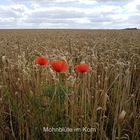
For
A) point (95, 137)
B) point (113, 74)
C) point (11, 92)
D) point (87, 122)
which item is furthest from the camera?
point (113, 74)

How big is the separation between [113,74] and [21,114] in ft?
4.98

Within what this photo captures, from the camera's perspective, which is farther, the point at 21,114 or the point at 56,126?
the point at 21,114

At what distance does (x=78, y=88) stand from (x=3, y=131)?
0.86 m

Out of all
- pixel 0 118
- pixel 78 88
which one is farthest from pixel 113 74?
pixel 0 118

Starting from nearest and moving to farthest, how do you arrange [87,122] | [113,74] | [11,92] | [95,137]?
[87,122]
[95,137]
[11,92]
[113,74]

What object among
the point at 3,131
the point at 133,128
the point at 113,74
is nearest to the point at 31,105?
the point at 3,131

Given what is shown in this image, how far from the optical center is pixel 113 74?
4.18 m

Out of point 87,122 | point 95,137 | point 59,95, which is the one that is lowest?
point 95,137

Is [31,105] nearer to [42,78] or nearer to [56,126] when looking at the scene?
[56,126]

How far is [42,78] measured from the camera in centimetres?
359

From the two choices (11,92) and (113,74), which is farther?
(113,74)

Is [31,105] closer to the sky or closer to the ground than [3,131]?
closer to the sky

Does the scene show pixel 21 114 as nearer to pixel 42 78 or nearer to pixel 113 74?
pixel 42 78

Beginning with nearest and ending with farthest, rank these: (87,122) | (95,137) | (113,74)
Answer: (87,122) < (95,137) < (113,74)
